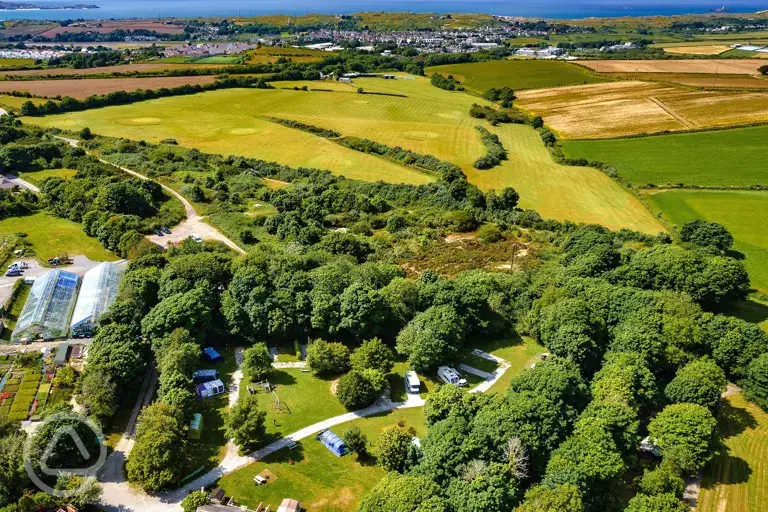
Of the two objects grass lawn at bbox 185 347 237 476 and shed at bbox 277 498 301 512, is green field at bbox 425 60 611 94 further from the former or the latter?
shed at bbox 277 498 301 512

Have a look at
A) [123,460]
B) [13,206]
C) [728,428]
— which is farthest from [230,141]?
[728,428]

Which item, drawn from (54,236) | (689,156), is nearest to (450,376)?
(54,236)

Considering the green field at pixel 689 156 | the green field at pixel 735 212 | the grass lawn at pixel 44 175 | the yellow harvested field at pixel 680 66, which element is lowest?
the green field at pixel 735 212

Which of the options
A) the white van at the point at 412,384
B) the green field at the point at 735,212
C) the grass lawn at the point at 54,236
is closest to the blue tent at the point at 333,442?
the white van at the point at 412,384

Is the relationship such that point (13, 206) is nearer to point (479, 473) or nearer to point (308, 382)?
point (308, 382)

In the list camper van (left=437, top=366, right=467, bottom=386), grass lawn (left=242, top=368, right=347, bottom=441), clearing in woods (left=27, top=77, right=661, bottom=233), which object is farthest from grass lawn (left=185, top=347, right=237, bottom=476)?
clearing in woods (left=27, top=77, right=661, bottom=233)

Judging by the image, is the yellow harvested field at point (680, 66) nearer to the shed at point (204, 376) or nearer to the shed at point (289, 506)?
the shed at point (204, 376)
